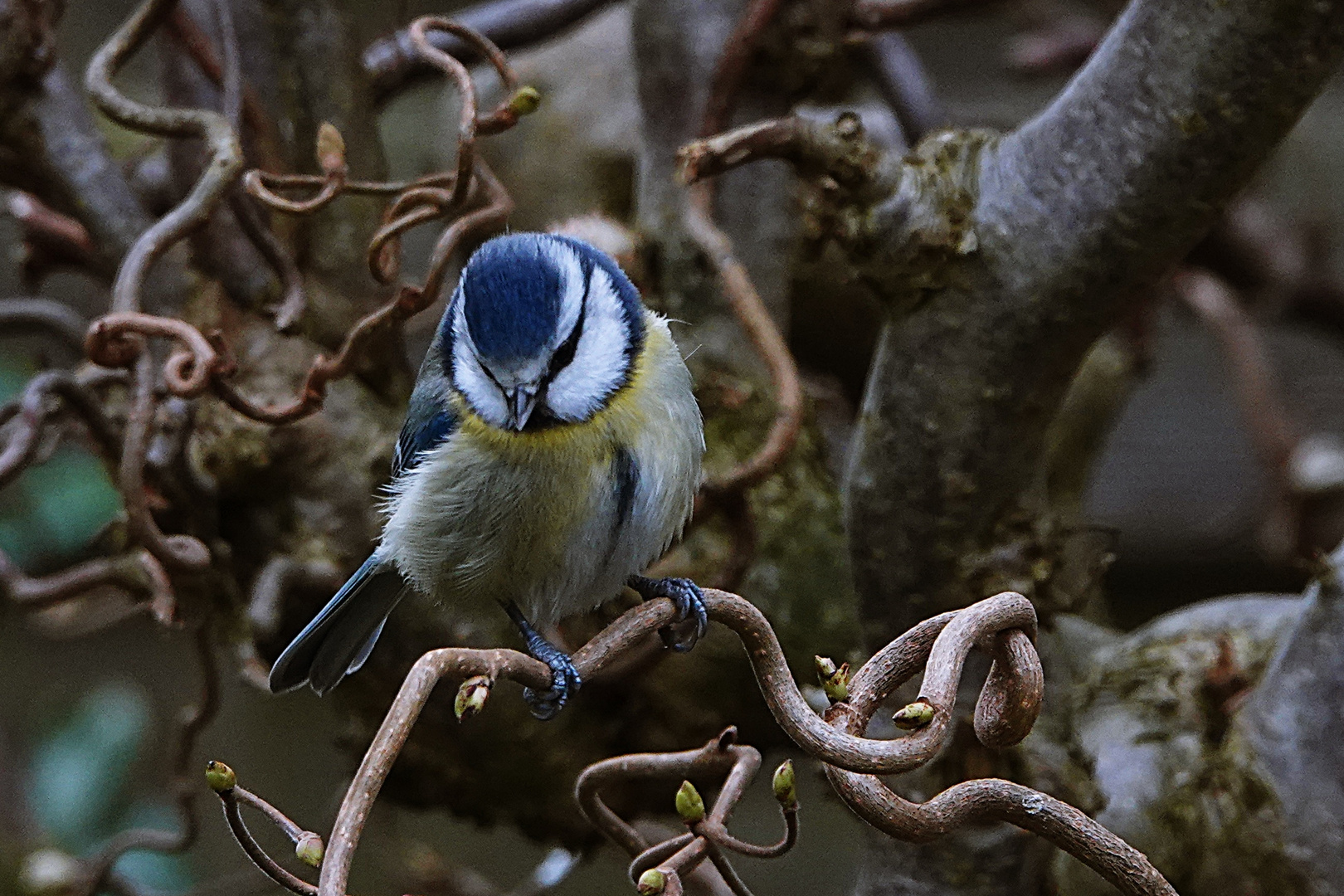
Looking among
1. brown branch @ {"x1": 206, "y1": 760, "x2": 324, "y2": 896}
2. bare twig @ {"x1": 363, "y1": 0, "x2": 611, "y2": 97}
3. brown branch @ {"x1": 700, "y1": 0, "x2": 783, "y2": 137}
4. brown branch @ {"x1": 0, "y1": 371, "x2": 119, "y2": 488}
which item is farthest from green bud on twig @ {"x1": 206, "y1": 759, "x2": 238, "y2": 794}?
bare twig @ {"x1": 363, "y1": 0, "x2": 611, "y2": 97}

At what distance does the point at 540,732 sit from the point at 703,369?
13.8 inches

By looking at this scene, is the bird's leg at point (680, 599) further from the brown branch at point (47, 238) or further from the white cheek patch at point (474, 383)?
the brown branch at point (47, 238)

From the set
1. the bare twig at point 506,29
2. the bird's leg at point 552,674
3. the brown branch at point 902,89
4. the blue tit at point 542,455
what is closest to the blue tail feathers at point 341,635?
the blue tit at point 542,455

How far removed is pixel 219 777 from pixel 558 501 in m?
0.38

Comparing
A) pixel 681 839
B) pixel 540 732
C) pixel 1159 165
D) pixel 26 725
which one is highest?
pixel 1159 165

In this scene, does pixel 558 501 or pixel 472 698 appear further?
pixel 558 501

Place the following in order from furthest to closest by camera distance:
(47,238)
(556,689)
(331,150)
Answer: (47,238), (331,150), (556,689)

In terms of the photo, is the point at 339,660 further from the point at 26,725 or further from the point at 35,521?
the point at 26,725

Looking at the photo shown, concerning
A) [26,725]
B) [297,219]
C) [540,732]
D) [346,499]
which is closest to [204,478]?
[346,499]

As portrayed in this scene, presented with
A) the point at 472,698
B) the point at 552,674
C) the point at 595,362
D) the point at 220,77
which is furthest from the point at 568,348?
the point at 220,77

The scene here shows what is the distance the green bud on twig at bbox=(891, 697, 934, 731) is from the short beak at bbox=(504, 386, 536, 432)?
0.37 metres

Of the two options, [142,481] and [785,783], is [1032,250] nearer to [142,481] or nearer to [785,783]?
[785,783]

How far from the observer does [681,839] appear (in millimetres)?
693

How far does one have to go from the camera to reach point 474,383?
89 centimetres
